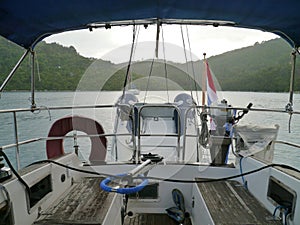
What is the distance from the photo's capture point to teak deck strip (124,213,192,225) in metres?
2.12

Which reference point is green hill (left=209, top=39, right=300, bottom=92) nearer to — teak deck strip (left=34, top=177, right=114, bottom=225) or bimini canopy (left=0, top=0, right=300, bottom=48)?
bimini canopy (left=0, top=0, right=300, bottom=48)

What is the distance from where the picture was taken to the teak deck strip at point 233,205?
153 centimetres

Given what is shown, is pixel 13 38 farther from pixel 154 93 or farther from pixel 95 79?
pixel 154 93

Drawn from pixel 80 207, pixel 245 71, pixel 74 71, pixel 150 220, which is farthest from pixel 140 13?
pixel 245 71

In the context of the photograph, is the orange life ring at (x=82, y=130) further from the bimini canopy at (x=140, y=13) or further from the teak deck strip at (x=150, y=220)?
the bimini canopy at (x=140, y=13)

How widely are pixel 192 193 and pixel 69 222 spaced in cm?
125

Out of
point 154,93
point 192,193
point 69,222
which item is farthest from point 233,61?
point 69,222

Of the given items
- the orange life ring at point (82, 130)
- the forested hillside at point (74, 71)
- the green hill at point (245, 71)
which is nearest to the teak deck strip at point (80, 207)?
the orange life ring at point (82, 130)

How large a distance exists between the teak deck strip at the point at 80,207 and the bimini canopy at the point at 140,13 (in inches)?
55.8

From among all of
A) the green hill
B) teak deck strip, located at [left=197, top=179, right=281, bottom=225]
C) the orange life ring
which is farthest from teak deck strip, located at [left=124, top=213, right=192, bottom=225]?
the green hill

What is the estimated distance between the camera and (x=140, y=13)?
5.08 feet

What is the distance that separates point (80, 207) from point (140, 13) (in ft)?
5.03

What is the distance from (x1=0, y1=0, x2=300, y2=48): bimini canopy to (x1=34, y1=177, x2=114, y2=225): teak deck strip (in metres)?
1.42

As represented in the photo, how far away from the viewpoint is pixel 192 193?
2258 millimetres
